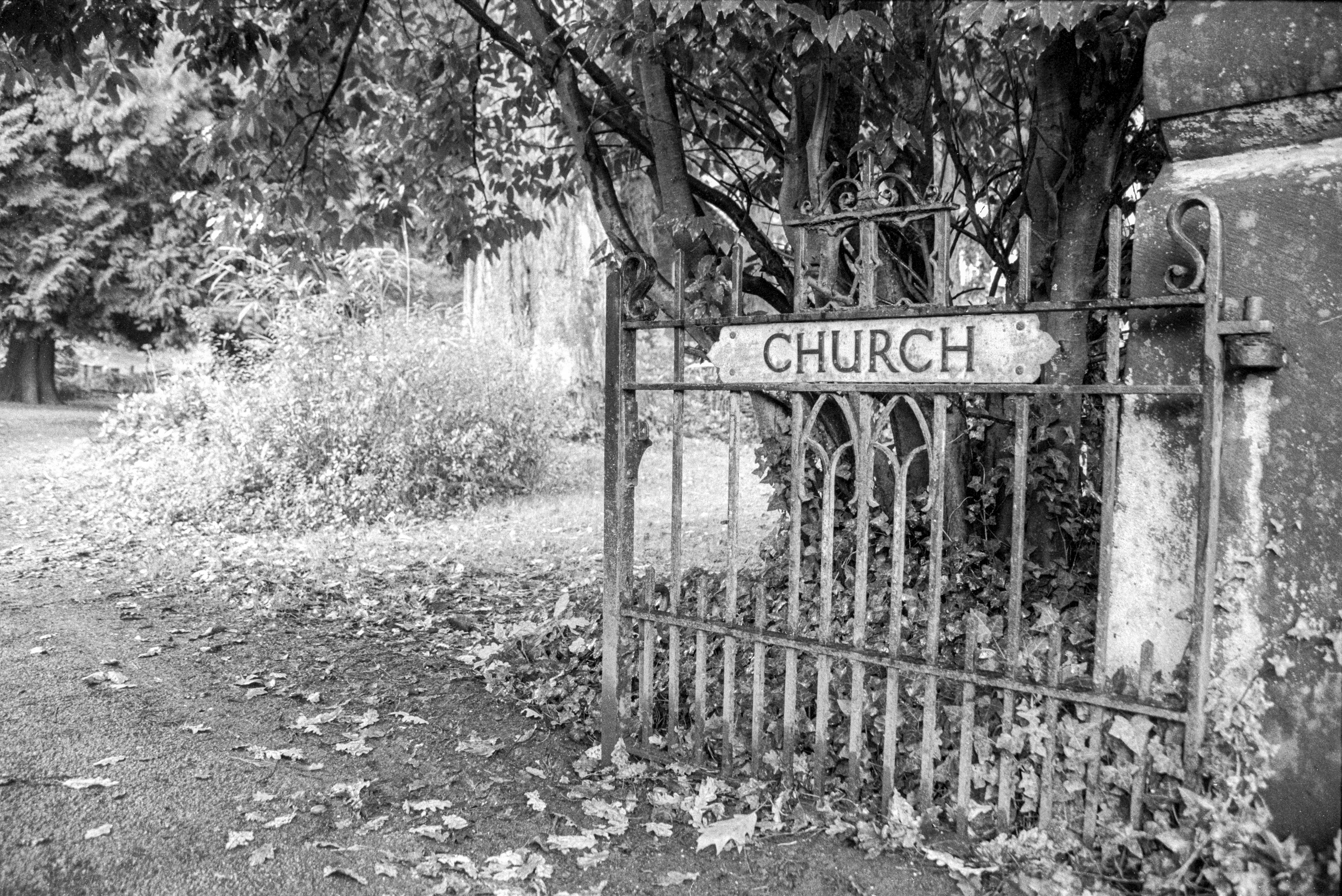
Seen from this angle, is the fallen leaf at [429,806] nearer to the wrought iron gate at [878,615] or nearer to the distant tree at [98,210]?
the wrought iron gate at [878,615]

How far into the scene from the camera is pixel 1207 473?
2445mm

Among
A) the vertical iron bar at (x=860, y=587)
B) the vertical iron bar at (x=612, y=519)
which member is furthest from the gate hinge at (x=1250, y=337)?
the vertical iron bar at (x=612, y=519)

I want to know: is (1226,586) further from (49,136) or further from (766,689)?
(49,136)

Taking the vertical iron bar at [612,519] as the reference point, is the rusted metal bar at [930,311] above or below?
above

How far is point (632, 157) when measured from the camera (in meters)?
5.90

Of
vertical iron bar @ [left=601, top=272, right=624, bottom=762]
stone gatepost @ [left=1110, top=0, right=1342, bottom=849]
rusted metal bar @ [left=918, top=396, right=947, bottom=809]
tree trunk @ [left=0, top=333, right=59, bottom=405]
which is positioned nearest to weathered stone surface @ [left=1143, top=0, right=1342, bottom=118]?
stone gatepost @ [left=1110, top=0, right=1342, bottom=849]

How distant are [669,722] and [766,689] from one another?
0.63 metres

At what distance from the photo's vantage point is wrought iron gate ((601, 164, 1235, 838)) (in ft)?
8.36

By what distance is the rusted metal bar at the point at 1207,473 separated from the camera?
242 cm

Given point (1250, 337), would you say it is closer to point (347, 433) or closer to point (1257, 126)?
point (1257, 126)

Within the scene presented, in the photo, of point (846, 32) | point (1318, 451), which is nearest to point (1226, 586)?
point (1318, 451)

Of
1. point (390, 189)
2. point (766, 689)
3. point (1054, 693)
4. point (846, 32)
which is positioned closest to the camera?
point (1054, 693)

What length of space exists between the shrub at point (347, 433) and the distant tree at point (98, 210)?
7880 mm

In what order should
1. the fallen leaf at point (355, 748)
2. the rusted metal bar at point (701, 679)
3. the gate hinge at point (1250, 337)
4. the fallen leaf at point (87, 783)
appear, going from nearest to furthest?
the gate hinge at point (1250, 337)
the fallen leaf at point (87, 783)
the rusted metal bar at point (701, 679)
the fallen leaf at point (355, 748)
